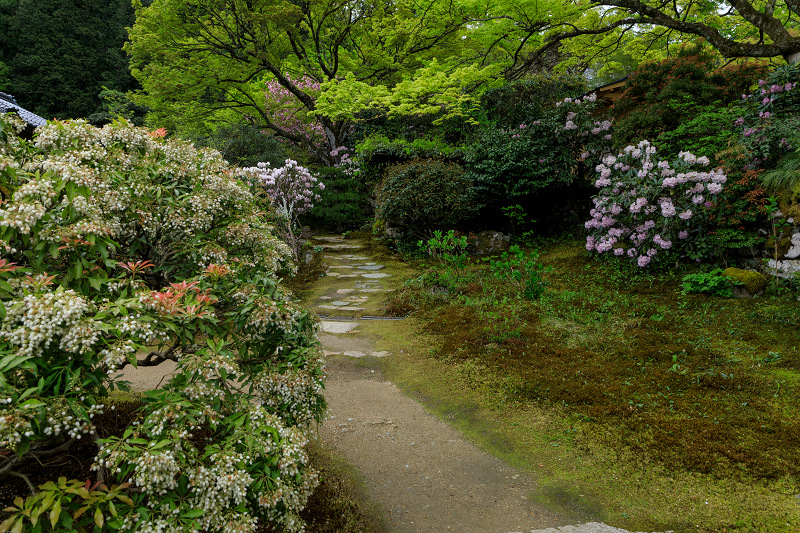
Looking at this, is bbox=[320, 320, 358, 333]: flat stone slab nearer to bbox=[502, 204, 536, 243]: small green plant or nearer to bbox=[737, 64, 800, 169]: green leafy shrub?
bbox=[502, 204, 536, 243]: small green plant

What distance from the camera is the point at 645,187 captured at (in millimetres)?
6234

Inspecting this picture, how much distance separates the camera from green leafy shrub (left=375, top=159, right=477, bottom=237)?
348 inches

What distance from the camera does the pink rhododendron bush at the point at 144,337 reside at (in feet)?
4.74

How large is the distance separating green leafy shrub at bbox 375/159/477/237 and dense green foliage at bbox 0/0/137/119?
1996cm

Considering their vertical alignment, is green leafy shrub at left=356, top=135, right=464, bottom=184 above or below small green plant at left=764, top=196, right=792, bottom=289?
above

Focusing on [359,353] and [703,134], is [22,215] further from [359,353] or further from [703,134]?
[703,134]

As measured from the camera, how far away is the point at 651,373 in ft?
12.3

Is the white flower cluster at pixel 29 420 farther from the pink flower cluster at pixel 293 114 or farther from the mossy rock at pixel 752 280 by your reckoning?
the pink flower cluster at pixel 293 114

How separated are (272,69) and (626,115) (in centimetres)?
965

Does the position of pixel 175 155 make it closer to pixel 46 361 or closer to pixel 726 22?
pixel 46 361

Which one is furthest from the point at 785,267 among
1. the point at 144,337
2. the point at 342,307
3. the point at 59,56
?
the point at 59,56

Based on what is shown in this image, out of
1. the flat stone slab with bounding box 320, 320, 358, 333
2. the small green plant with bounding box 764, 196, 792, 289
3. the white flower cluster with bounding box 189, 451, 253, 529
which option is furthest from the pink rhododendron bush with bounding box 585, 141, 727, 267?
the white flower cluster with bounding box 189, 451, 253, 529

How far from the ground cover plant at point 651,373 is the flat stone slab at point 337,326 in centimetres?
86

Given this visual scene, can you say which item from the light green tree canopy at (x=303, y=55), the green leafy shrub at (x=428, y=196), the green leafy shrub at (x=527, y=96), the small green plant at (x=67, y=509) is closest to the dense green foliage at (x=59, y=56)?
the light green tree canopy at (x=303, y=55)
